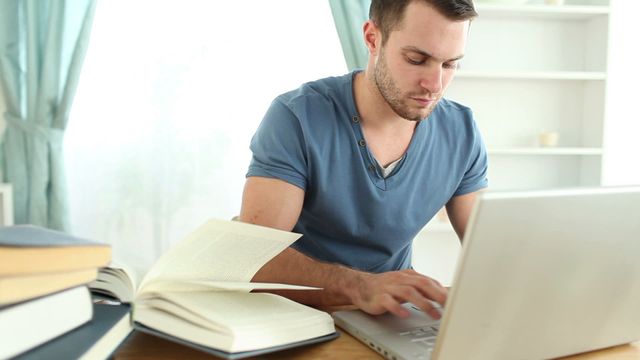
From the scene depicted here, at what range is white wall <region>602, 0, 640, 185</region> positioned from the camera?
283cm

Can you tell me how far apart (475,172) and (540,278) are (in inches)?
37.5

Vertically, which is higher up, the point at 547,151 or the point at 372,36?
the point at 372,36

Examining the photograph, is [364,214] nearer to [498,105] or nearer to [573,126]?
[498,105]

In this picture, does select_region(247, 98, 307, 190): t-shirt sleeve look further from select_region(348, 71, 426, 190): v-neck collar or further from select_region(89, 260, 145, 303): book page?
select_region(89, 260, 145, 303): book page

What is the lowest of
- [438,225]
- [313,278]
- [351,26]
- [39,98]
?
[438,225]

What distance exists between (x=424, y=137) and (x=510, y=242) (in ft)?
3.05

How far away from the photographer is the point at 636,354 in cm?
82

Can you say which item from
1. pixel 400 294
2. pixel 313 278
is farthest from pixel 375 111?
pixel 400 294

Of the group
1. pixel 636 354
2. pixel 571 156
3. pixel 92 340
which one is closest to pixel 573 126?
pixel 571 156

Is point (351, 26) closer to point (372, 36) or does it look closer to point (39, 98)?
point (372, 36)

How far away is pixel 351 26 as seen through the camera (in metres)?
2.49

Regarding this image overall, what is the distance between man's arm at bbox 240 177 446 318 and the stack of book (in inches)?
15.0

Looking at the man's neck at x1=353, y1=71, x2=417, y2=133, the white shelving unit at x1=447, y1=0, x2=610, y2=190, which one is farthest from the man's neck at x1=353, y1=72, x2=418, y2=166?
the white shelving unit at x1=447, y1=0, x2=610, y2=190

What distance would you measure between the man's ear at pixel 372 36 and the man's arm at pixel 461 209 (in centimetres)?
44
